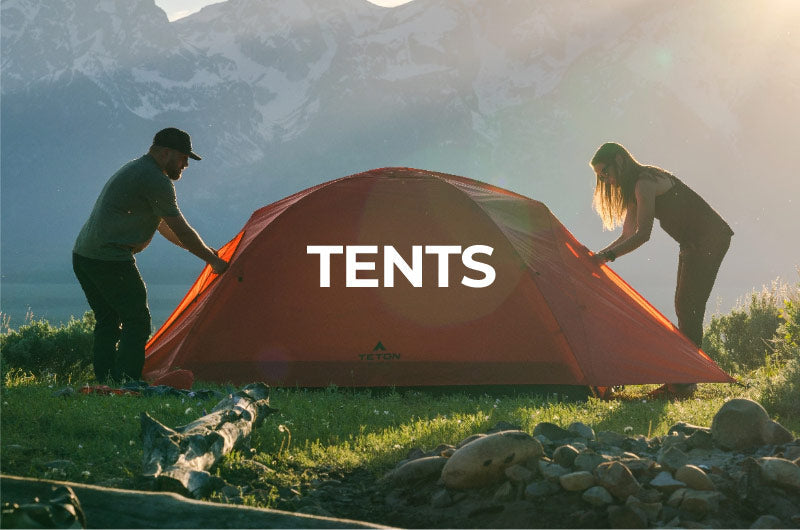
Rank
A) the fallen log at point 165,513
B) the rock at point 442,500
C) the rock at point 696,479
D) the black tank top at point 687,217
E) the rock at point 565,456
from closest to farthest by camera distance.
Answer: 1. the fallen log at point 165,513
2. the rock at point 696,479
3. the rock at point 442,500
4. the rock at point 565,456
5. the black tank top at point 687,217

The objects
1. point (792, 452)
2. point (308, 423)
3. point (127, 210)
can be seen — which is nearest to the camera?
point (792, 452)

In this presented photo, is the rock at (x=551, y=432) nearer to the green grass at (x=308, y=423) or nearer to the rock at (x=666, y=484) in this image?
the green grass at (x=308, y=423)

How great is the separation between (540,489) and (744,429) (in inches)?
70.6

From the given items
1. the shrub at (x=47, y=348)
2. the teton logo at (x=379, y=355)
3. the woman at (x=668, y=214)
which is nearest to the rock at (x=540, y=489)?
the teton logo at (x=379, y=355)

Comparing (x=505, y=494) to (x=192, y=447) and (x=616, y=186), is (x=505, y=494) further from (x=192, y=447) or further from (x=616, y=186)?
(x=616, y=186)

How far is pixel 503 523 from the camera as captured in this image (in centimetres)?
400

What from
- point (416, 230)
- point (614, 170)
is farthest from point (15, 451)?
point (614, 170)

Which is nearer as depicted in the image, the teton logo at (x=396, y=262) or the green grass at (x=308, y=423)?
the green grass at (x=308, y=423)

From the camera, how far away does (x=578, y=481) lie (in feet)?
13.6

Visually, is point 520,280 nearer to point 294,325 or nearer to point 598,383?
point 598,383

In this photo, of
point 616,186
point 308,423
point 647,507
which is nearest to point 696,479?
point 647,507

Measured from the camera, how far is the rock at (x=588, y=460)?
4312 millimetres

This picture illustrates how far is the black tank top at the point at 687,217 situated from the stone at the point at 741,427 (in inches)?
154

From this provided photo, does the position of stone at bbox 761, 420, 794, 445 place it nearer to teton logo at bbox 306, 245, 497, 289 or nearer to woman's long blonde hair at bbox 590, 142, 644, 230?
teton logo at bbox 306, 245, 497, 289
